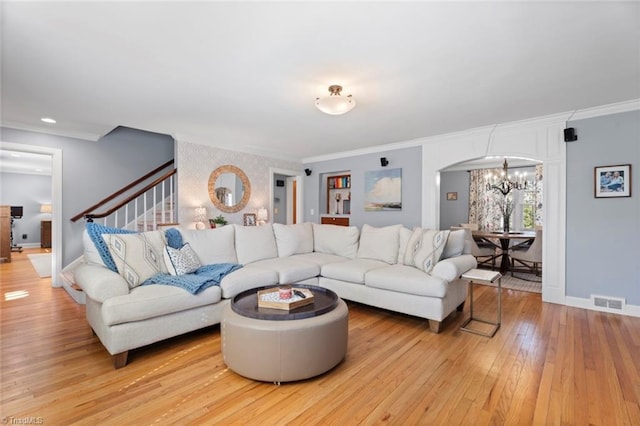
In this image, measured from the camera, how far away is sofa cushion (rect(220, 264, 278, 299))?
2.90 meters

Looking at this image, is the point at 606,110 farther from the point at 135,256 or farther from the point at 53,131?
the point at 53,131

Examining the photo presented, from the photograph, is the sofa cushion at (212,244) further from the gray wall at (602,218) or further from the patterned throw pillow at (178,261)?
the gray wall at (602,218)

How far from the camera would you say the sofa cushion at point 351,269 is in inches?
138

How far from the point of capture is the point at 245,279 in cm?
304

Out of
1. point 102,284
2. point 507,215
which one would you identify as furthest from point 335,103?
point 507,215

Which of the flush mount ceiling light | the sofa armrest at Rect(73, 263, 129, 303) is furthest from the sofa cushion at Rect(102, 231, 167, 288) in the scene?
the flush mount ceiling light

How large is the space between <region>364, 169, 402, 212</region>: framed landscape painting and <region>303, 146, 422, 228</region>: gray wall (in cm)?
8

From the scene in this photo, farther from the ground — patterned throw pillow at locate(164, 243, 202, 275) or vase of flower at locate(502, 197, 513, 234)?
vase of flower at locate(502, 197, 513, 234)

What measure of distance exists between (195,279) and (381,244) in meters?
2.37

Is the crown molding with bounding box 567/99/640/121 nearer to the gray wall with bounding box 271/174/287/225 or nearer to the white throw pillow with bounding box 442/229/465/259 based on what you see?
the white throw pillow with bounding box 442/229/465/259

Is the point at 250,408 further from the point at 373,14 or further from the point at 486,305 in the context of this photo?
the point at 486,305

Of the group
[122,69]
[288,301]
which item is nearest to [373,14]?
[288,301]

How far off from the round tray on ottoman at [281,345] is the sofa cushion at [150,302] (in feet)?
2.06

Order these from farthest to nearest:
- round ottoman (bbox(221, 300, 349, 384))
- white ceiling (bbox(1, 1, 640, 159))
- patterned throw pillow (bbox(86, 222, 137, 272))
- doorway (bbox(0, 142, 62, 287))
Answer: doorway (bbox(0, 142, 62, 287))
patterned throw pillow (bbox(86, 222, 137, 272))
round ottoman (bbox(221, 300, 349, 384))
white ceiling (bbox(1, 1, 640, 159))
